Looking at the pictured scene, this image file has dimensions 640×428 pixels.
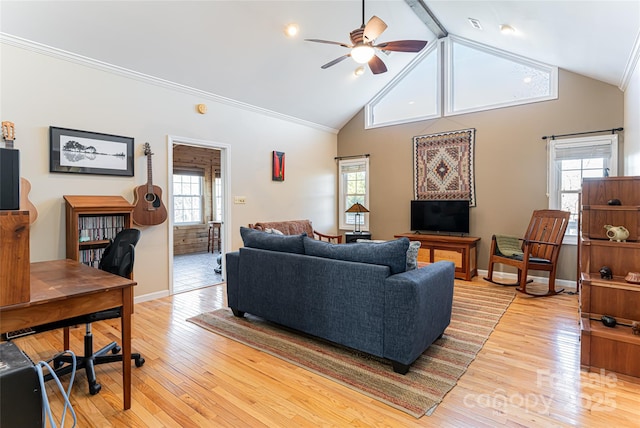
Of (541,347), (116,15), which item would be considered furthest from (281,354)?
(116,15)

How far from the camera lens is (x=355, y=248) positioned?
257cm

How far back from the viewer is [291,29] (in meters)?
3.98

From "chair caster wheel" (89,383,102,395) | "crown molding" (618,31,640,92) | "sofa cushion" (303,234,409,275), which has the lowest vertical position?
"chair caster wheel" (89,383,102,395)

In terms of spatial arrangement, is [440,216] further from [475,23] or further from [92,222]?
[92,222]


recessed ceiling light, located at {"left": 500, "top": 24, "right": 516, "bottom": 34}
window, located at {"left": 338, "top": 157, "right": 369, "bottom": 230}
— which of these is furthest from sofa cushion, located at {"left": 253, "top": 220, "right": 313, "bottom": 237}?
recessed ceiling light, located at {"left": 500, "top": 24, "right": 516, "bottom": 34}

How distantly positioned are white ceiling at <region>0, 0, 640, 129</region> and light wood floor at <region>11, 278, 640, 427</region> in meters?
2.87

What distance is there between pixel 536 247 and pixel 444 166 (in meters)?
1.88

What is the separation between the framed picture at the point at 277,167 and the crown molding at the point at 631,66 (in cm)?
454

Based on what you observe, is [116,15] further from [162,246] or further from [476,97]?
[476,97]

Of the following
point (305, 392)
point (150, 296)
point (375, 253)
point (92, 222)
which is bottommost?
point (305, 392)

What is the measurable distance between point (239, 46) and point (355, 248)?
120 inches

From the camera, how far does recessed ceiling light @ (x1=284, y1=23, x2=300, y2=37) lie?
3947 millimetres

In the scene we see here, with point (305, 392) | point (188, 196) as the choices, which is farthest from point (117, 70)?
point (188, 196)

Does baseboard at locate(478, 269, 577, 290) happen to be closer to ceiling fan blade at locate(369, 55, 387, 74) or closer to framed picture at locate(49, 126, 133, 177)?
ceiling fan blade at locate(369, 55, 387, 74)
